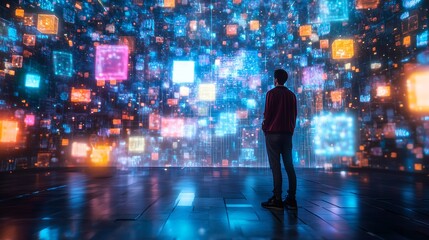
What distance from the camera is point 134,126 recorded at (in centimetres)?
1627

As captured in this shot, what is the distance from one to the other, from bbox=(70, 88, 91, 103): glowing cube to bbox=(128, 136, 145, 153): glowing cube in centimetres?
305

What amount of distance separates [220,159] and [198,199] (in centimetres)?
1690

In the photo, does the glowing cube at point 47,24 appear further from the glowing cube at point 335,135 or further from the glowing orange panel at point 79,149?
the glowing cube at point 335,135

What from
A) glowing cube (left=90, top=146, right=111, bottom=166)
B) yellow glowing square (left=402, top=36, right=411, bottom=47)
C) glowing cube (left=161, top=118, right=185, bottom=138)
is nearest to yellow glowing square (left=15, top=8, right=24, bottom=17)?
glowing cube (left=90, top=146, right=111, bottom=166)

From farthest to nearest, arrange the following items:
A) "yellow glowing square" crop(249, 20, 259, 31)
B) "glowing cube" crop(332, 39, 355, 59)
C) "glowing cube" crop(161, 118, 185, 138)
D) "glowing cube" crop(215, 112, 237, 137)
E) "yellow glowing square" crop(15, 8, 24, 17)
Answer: "glowing cube" crop(215, 112, 237, 137) → "yellow glowing square" crop(249, 20, 259, 31) → "glowing cube" crop(161, 118, 185, 138) → "yellow glowing square" crop(15, 8, 24, 17) → "glowing cube" crop(332, 39, 355, 59)

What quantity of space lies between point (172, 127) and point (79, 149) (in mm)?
4175

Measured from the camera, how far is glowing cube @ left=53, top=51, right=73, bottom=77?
12750 mm

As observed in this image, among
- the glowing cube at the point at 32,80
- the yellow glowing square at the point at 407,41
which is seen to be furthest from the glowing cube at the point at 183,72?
the yellow glowing square at the point at 407,41

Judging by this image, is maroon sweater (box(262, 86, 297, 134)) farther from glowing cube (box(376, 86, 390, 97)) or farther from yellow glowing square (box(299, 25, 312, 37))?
yellow glowing square (box(299, 25, 312, 37))

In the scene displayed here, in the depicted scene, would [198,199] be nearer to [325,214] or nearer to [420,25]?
[325,214]

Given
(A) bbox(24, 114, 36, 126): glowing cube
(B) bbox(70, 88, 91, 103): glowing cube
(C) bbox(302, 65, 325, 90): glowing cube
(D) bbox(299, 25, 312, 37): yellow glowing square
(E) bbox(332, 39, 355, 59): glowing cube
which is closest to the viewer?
(E) bbox(332, 39, 355, 59): glowing cube

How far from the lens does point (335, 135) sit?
13.1 meters

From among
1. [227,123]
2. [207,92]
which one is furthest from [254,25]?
[227,123]

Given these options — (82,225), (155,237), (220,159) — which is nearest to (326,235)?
(155,237)
